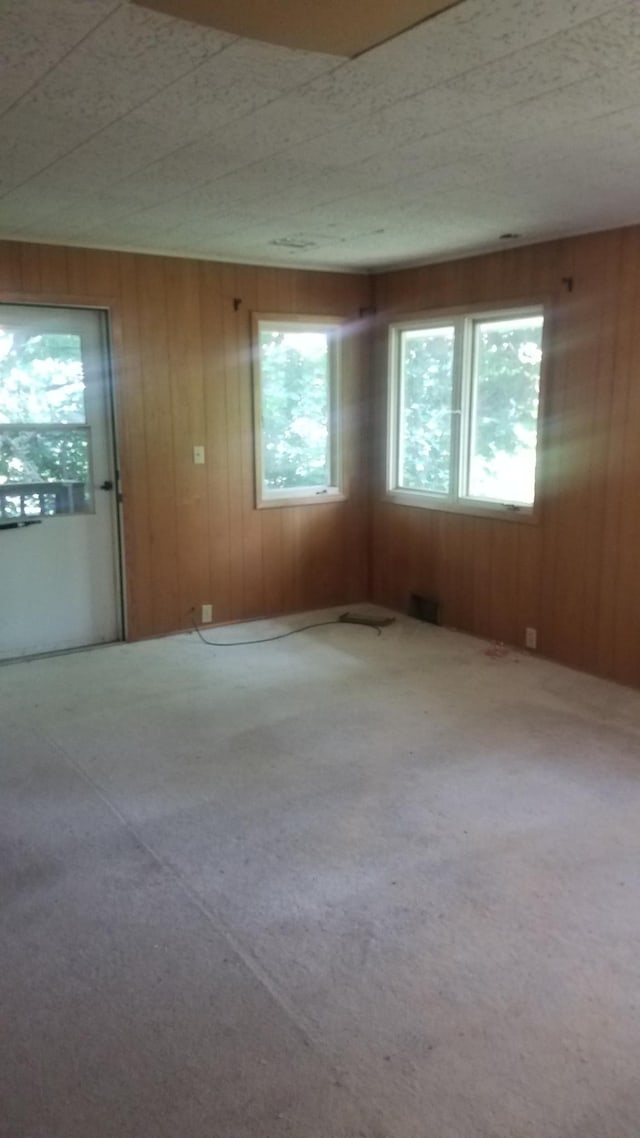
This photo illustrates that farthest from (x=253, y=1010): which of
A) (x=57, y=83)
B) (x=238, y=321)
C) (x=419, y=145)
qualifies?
(x=238, y=321)

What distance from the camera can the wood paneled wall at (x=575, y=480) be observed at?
13.8ft

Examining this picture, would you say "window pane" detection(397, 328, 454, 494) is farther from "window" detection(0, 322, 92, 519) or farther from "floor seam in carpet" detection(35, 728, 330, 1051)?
"floor seam in carpet" detection(35, 728, 330, 1051)

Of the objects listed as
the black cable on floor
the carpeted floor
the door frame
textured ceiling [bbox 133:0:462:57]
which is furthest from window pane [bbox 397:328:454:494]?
textured ceiling [bbox 133:0:462:57]

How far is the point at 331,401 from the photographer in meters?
5.85

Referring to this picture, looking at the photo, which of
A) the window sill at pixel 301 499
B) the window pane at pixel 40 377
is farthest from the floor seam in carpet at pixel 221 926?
the window sill at pixel 301 499

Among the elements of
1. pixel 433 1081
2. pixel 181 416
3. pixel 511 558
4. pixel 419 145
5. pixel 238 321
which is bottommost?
pixel 433 1081

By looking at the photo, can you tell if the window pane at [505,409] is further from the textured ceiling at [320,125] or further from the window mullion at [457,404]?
the textured ceiling at [320,125]

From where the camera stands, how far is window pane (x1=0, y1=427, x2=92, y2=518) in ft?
15.2

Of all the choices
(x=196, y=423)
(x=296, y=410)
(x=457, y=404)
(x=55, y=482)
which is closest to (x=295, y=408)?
(x=296, y=410)

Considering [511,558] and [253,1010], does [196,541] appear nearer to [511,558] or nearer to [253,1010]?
[511,558]

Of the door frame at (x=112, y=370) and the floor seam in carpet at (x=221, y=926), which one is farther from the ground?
the door frame at (x=112, y=370)

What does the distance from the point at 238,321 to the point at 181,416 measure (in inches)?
28.6

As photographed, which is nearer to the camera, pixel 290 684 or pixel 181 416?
pixel 290 684

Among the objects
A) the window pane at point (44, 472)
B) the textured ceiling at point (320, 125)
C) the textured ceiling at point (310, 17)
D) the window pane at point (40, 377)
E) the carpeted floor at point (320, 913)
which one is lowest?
the carpeted floor at point (320, 913)
